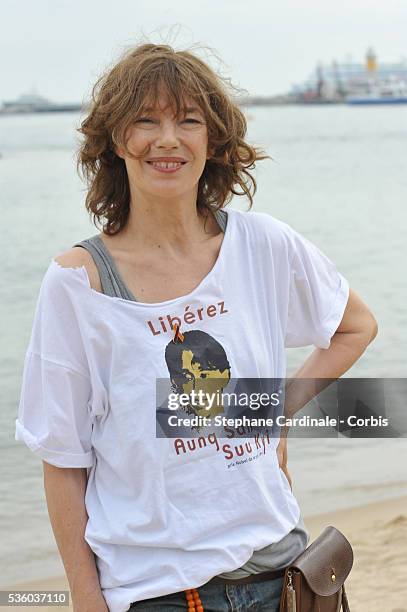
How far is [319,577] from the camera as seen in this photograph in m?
2.05

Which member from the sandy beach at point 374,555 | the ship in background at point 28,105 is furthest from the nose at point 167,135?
the ship in background at point 28,105

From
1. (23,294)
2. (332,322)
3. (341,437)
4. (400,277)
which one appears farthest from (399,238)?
(332,322)

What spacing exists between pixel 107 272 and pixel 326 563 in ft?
2.42

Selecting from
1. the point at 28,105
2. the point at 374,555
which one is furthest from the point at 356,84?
the point at 374,555

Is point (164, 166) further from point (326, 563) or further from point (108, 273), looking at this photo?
point (326, 563)

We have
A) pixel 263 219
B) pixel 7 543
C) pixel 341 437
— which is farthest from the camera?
pixel 341 437

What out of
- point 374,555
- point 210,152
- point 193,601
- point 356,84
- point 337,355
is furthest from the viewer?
point 356,84

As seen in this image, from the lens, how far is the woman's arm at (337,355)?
2.31 m

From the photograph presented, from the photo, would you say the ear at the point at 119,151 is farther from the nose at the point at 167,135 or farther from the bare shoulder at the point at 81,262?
the bare shoulder at the point at 81,262

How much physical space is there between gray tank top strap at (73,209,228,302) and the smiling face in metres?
0.15

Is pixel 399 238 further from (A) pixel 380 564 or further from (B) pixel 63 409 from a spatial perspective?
(B) pixel 63 409

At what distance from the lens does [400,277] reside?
37.3 ft

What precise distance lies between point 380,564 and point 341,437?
195 centimetres

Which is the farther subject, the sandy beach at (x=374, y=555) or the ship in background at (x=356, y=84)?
the ship in background at (x=356, y=84)
